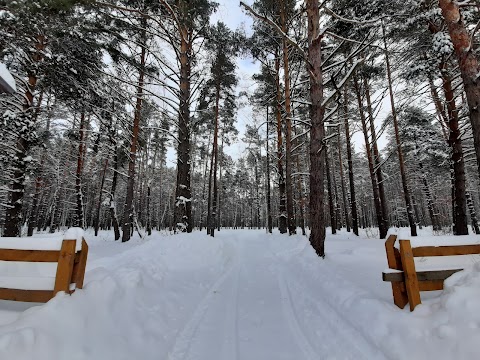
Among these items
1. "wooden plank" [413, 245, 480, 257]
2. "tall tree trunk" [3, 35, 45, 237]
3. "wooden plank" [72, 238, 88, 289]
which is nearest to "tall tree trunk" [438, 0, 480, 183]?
"wooden plank" [413, 245, 480, 257]

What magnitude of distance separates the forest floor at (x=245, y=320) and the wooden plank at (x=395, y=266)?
18cm

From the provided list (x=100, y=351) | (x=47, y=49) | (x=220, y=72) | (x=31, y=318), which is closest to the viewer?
(x=31, y=318)

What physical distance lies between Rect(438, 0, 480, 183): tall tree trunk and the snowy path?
3979 mm

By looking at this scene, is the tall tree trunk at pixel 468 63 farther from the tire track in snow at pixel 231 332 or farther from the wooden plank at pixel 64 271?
the wooden plank at pixel 64 271

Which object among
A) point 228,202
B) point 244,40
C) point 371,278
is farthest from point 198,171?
point 371,278

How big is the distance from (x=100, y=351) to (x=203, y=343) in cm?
123

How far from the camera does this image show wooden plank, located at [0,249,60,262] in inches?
114

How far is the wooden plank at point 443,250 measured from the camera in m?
3.21

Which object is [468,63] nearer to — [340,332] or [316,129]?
[316,129]

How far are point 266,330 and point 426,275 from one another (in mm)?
2296

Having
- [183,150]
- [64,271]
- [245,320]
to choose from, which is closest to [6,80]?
[64,271]

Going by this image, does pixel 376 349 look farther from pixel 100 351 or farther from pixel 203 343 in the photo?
pixel 100 351

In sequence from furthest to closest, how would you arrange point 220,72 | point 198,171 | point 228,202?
point 228,202 < point 198,171 < point 220,72

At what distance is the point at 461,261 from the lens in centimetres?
326
